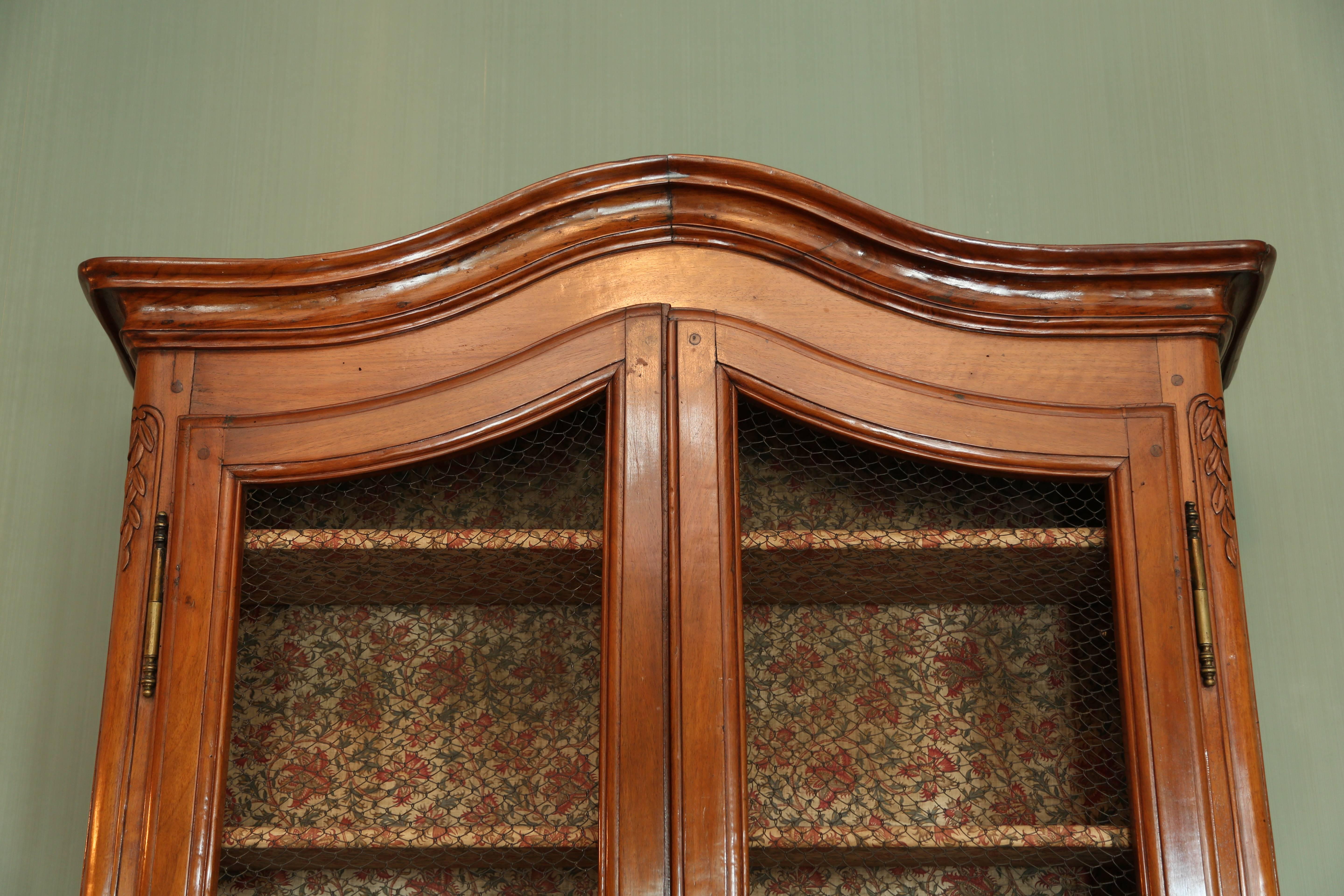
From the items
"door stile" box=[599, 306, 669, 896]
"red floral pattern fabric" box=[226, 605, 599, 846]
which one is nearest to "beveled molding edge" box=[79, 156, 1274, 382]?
"door stile" box=[599, 306, 669, 896]

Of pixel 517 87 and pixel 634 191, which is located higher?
pixel 517 87

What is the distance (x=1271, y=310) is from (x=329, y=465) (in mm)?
1200

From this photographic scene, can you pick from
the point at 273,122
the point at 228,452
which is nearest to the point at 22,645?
the point at 228,452

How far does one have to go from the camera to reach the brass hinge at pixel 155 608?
1.03m

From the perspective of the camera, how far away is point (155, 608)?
104cm

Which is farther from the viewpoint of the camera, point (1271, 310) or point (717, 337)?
point (1271, 310)

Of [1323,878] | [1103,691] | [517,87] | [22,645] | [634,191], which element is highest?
[517,87]

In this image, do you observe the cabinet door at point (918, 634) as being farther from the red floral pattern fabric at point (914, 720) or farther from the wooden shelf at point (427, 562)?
the wooden shelf at point (427, 562)

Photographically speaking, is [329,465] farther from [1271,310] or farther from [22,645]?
[1271,310]

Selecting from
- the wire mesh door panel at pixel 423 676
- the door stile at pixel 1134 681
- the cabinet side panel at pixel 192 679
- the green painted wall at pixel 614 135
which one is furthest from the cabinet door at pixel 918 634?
the green painted wall at pixel 614 135

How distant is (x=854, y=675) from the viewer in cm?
113

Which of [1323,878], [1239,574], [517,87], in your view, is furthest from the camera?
[517,87]

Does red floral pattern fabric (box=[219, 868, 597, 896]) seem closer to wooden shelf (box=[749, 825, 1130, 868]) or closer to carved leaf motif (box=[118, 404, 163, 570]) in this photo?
wooden shelf (box=[749, 825, 1130, 868])

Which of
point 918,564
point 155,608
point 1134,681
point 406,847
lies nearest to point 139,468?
point 155,608
